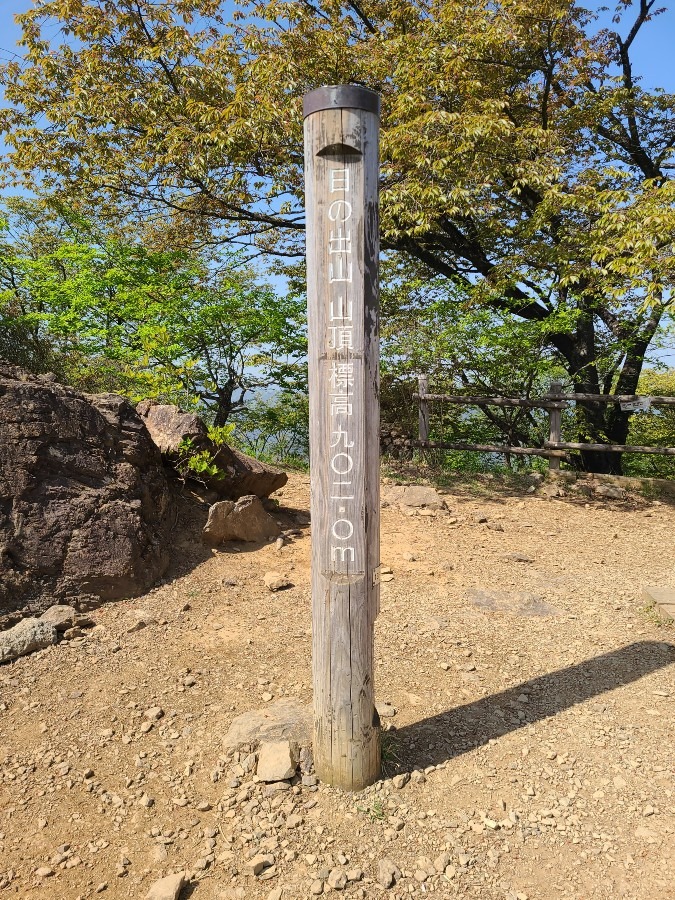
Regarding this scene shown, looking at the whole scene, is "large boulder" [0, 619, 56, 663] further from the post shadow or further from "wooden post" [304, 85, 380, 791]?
the post shadow

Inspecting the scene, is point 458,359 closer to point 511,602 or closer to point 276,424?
point 276,424

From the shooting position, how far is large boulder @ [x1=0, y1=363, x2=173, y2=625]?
407 centimetres

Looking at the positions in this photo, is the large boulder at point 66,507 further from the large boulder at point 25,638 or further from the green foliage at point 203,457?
the green foliage at point 203,457

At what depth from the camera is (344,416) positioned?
93.6 inches

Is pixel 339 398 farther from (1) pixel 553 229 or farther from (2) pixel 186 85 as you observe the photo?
(1) pixel 553 229

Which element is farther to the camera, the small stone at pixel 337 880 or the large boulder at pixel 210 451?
the large boulder at pixel 210 451

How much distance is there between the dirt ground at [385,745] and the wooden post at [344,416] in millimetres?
401

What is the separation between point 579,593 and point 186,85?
7.65m

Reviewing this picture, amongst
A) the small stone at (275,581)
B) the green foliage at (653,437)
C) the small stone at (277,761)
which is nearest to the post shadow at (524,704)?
the small stone at (277,761)

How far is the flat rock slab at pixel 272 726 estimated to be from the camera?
2883 mm

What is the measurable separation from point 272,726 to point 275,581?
1.77 meters

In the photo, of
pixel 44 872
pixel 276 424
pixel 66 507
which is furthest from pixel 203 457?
pixel 276 424

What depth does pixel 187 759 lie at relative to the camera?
2.82 metres

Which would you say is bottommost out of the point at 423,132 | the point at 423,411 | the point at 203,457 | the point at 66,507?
the point at 66,507
